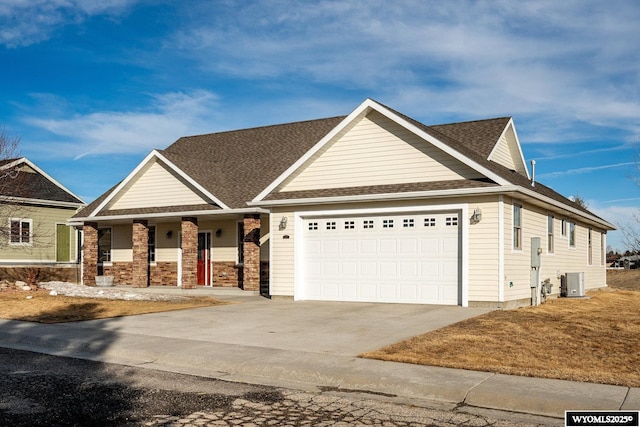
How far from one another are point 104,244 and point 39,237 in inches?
219

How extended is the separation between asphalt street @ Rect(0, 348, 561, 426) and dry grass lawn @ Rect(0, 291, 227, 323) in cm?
662

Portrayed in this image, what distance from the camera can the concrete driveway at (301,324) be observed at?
11422 mm

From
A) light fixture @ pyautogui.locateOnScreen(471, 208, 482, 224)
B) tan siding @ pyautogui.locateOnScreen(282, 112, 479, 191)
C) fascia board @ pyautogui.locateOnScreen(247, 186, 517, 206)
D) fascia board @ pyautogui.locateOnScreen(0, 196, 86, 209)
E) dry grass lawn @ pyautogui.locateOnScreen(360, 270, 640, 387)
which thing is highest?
tan siding @ pyautogui.locateOnScreen(282, 112, 479, 191)

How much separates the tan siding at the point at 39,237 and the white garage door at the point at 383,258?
17.9 meters

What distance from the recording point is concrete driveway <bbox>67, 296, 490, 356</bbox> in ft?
37.5

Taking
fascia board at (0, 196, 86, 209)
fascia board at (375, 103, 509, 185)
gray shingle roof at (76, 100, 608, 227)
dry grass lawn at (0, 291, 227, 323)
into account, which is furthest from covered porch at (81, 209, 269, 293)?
fascia board at (375, 103, 509, 185)

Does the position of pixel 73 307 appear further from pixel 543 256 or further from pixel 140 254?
pixel 543 256

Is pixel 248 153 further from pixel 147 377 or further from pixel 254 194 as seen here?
pixel 147 377

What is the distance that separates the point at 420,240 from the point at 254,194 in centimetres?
787

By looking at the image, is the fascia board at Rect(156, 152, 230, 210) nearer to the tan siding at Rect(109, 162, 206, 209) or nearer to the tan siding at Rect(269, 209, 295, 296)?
the tan siding at Rect(109, 162, 206, 209)

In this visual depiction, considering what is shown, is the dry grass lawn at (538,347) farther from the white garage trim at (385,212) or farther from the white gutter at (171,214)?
the white gutter at (171,214)

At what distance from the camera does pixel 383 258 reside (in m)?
18.3

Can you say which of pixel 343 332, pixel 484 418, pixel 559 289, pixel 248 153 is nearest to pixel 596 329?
pixel 343 332

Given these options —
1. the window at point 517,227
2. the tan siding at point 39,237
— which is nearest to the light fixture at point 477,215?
the window at point 517,227
